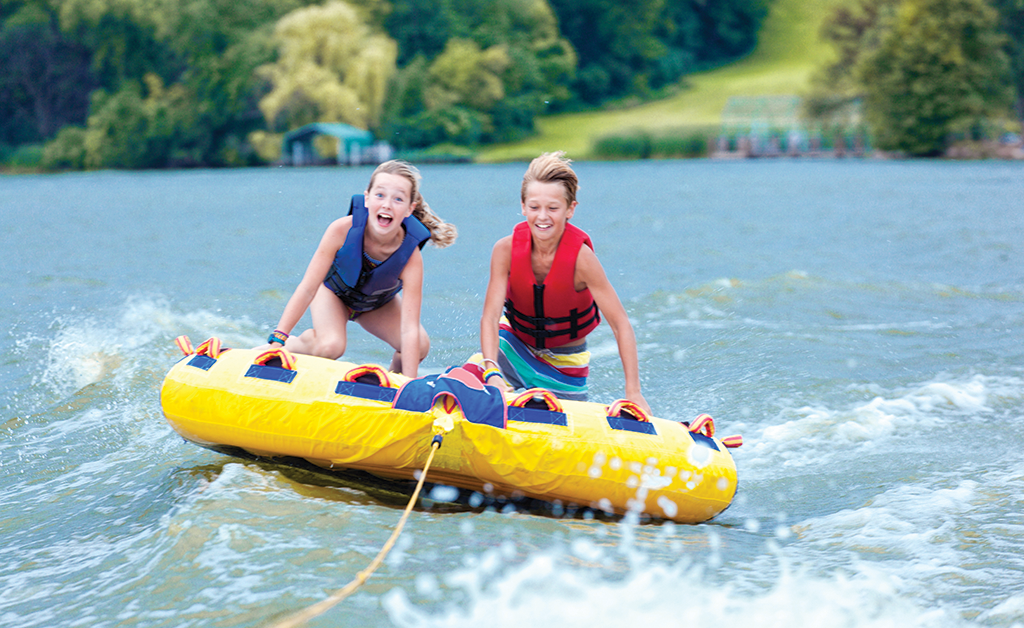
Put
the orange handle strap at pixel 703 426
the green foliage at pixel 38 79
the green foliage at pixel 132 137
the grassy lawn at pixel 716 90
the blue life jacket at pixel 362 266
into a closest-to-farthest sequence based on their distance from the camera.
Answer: the orange handle strap at pixel 703 426, the blue life jacket at pixel 362 266, the green foliage at pixel 132 137, the green foliage at pixel 38 79, the grassy lawn at pixel 716 90

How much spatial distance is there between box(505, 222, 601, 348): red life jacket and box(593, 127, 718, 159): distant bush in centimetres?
3914

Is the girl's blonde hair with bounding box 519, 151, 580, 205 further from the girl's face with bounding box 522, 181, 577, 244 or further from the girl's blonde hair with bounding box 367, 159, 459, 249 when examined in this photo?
the girl's blonde hair with bounding box 367, 159, 459, 249

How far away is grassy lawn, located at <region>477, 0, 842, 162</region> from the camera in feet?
155

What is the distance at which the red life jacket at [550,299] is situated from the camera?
140 inches

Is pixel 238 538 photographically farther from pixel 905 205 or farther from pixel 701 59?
pixel 701 59

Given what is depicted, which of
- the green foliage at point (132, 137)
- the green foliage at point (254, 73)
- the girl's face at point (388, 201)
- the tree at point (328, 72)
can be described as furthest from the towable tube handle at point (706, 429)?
the green foliage at point (132, 137)

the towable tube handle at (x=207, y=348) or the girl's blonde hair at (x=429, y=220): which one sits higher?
the girl's blonde hair at (x=429, y=220)

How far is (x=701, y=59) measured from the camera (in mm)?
71500

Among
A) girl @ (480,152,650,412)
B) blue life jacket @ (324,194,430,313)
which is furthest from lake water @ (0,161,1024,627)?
blue life jacket @ (324,194,430,313)

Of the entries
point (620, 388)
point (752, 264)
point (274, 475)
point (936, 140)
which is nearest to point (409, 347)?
point (274, 475)

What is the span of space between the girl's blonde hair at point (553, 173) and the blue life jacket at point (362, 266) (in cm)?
59

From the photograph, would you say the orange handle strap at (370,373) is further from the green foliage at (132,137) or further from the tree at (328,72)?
the green foliage at (132,137)

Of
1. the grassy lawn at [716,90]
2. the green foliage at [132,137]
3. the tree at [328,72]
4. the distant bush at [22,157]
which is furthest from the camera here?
the grassy lawn at [716,90]

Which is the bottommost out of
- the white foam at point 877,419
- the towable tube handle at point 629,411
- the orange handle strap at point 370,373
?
the white foam at point 877,419
